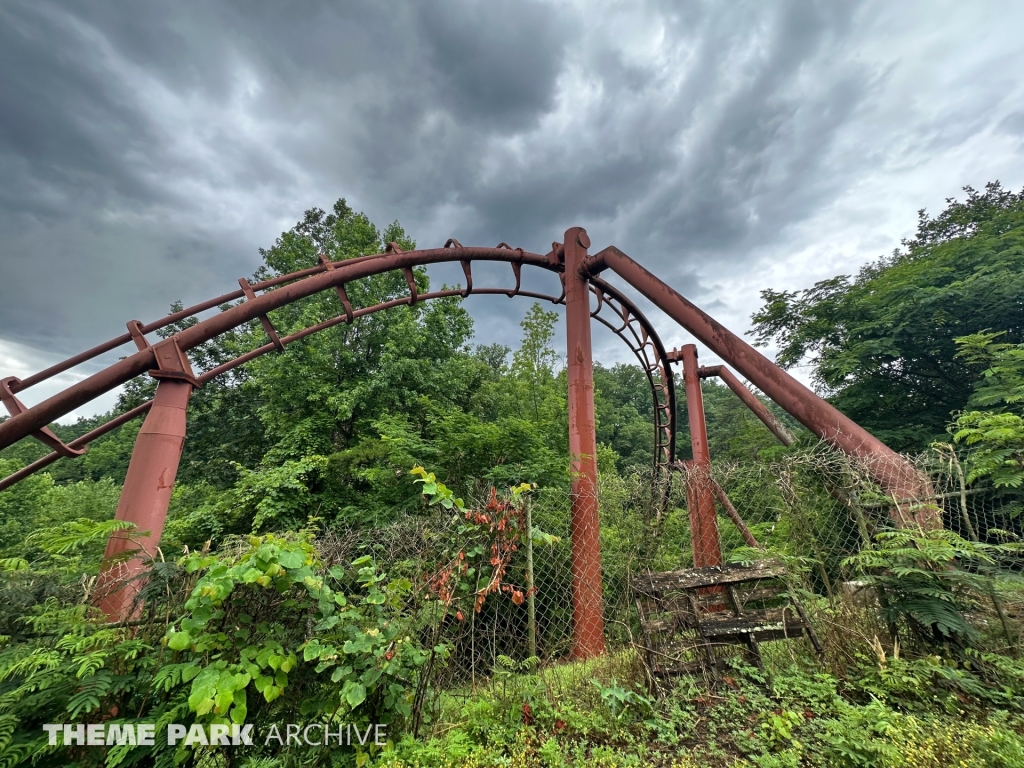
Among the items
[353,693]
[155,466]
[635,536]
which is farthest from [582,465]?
[155,466]

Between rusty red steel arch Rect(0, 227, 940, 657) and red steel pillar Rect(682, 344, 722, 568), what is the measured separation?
0.15 meters

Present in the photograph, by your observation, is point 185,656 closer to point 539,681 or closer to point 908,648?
point 539,681

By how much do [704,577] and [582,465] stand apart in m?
2.24

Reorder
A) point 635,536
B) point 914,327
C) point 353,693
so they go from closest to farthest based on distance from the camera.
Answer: point 353,693
point 635,536
point 914,327

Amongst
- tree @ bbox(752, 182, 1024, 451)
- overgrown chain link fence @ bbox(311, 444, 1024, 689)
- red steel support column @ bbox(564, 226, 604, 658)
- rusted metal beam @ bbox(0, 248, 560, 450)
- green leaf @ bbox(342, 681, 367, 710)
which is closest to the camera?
green leaf @ bbox(342, 681, 367, 710)

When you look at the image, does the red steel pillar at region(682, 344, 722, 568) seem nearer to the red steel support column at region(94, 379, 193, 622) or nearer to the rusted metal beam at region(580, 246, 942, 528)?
the rusted metal beam at region(580, 246, 942, 528)

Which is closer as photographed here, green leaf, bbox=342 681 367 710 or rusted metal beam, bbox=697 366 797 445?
green leaf, bbox=342 681 367 710

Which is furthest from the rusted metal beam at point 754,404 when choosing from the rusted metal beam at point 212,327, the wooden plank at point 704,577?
the rusted metal beam at point 212,327

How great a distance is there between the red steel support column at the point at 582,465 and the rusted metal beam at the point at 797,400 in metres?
0.54

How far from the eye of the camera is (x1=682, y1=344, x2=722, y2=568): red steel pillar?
3791mm

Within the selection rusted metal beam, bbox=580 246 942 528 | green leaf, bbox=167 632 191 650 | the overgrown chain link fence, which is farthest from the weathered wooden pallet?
green leaf, bbox=167 632 191 650

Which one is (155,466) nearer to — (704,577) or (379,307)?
(379,307)

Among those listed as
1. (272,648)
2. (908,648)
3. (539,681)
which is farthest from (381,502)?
(908,648)

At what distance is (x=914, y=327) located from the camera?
30.8 feet
